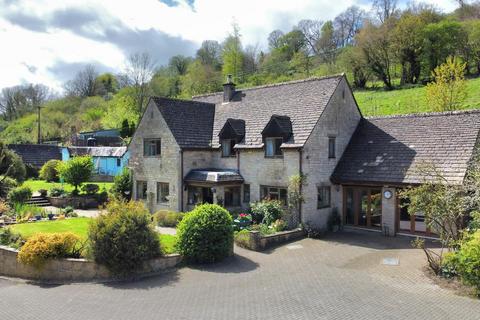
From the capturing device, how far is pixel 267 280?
1360 cm

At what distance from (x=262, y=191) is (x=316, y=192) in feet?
10.8

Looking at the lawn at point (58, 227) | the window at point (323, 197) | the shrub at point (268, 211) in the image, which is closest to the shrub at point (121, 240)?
the lawn at point (58, 227)

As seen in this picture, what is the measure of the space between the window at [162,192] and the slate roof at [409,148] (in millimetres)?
10862

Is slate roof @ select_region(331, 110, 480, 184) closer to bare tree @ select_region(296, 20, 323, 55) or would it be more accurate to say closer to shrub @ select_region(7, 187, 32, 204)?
shrub @ select_region(7, 187, 32, 204)

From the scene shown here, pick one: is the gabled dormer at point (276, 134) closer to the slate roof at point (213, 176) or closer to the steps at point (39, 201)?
the slate roof at point (213, 176)

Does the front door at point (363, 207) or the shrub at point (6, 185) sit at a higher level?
the shrub at point (6, 185)

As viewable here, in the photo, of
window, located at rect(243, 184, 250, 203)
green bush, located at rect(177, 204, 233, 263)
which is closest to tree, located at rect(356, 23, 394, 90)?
window, located at rect(243, 184, 250, 203)

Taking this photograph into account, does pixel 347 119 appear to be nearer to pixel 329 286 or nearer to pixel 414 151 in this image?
pixel 414 151

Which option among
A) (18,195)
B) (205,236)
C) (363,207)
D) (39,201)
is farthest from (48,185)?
(363,207)

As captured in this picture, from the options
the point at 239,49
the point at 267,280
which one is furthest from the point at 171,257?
the point at 239,49

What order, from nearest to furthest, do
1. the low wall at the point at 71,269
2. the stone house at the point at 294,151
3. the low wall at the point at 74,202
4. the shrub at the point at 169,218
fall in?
the low wall at the point at 71,269 → the stone house at the point at 294,151 → the shrub at the point at 169,218 → the low wall at the point at 74,202

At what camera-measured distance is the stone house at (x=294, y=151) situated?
20766 millimetres

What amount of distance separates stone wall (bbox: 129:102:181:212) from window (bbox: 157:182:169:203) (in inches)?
9.4

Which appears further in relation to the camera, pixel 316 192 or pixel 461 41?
pixel 461 41
